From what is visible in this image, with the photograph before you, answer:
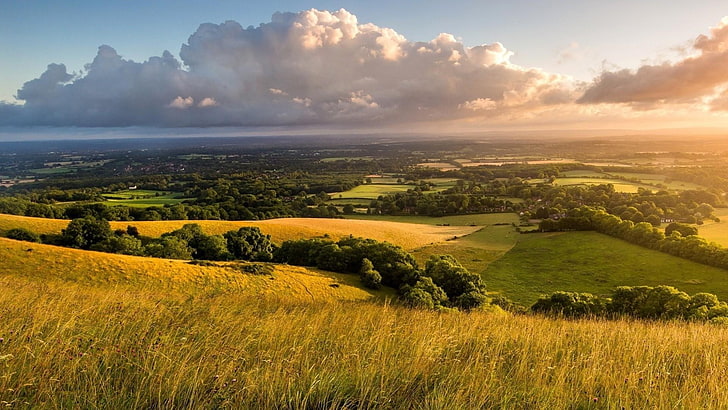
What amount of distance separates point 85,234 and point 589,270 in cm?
6446

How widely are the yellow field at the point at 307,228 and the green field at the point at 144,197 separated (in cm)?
4609

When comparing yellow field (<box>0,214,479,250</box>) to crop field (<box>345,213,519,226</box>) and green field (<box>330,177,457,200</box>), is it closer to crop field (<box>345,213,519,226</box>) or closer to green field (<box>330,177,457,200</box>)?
crop field (<box>345,213,519,226</box>)

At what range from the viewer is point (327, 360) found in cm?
490

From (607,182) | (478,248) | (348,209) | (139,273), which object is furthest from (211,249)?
(607,182)

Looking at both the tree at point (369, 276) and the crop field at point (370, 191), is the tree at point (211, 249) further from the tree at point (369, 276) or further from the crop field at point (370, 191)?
the crop field at point (370, 191)

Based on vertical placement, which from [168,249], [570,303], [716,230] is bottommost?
→ [716,230]

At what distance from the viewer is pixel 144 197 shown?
11006 cm

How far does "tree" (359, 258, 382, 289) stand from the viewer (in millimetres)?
37594

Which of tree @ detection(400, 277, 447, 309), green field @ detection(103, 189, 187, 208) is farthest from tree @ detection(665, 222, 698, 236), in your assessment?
green field @ detection(103, 189, 187, 208)

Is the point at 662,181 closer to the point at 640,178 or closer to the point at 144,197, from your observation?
the point at 640,178

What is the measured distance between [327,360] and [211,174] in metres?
184

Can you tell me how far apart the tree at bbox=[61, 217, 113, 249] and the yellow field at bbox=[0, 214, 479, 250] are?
4945mm

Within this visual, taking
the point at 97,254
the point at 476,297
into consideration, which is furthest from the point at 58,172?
the point at 476,297

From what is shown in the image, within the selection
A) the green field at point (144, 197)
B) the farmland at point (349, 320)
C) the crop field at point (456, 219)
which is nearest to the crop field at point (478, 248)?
the farmland at point (349, 320)
